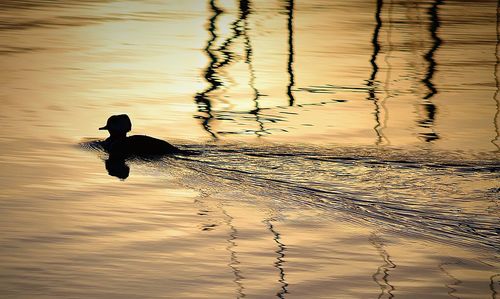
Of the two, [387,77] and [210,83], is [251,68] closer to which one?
[210,83]

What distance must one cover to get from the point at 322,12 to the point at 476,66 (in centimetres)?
888

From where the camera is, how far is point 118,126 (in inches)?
634

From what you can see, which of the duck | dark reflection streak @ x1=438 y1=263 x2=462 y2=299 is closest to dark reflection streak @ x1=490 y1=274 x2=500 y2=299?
dark reflection streak @ x1=438 y1=263 x2=462 y2=299

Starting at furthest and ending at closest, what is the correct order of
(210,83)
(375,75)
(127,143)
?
(375,75), (210,83), (127,143)

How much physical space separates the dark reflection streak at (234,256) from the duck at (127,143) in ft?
8.63

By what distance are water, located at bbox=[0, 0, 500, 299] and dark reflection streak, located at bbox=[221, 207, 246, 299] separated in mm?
28

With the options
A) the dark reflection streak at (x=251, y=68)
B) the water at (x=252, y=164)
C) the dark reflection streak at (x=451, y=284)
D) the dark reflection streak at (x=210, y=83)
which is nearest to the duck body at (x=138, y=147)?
the water at (x=252, y=164)

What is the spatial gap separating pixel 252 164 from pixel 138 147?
1.47 metres

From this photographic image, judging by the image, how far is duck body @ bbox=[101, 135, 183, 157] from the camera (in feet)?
50.3

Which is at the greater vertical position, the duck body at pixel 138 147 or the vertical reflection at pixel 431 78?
the duck body at pixel 138 147

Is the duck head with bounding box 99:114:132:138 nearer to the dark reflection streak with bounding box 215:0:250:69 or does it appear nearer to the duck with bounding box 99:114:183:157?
the duck with bounding box 99:114:183:157

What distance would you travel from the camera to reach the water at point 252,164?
35.1 feet

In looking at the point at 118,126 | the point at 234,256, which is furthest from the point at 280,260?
the point at 118,126

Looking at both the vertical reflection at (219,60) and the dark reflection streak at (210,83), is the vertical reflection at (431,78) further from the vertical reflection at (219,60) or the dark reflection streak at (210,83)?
the dark reflection streak at (210,83)
